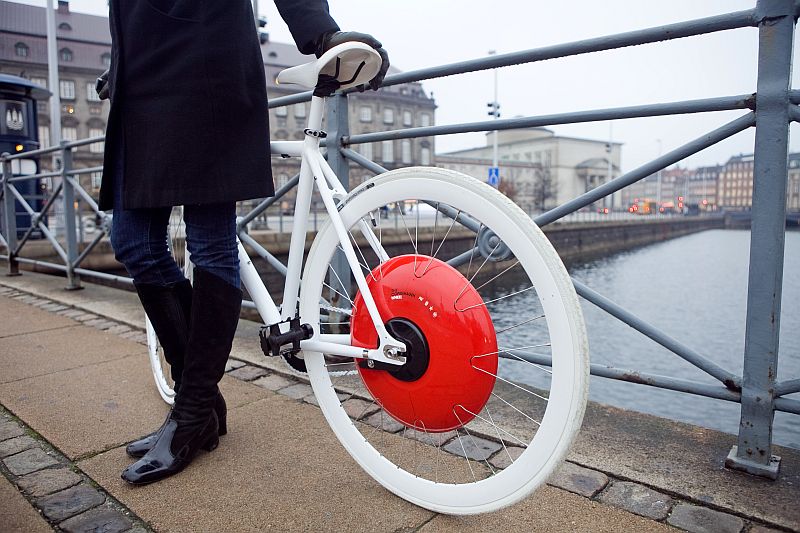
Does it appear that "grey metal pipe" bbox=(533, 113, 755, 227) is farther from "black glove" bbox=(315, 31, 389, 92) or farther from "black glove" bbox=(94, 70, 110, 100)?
"black glove" bbox=(94, 70, 110, 100)

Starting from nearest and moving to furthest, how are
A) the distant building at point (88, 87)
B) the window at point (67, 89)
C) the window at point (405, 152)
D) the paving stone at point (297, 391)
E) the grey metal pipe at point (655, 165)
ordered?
the grey metal pipe at point (655, 165) → the paving stone at point (297, 391) → the distant building at point (88, 87) → the window at point (67, 89) → the window at point (405, 152)

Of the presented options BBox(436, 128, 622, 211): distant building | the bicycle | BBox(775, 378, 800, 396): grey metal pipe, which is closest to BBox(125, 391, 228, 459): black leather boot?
the bicycle

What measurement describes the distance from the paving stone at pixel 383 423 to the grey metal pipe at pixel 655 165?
797 millimetres

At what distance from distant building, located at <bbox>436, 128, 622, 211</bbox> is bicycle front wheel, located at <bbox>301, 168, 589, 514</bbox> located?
59920 millimetres

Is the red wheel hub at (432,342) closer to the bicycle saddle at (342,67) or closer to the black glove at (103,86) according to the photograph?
the bicycle saddle at (342,67)

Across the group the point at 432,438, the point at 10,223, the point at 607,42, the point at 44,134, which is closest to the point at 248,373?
the point at 432,438

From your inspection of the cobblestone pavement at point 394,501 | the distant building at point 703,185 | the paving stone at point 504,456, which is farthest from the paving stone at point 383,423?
the distant building at point 703,185

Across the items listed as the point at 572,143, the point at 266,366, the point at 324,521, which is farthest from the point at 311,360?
the point at 572,143

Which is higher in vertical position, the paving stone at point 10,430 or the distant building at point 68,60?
the distant building at point 68,60

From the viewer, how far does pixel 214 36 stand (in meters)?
1.40

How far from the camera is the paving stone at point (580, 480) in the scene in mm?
1430

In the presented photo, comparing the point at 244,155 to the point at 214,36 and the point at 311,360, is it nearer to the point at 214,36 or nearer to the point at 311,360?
the point at 214,36

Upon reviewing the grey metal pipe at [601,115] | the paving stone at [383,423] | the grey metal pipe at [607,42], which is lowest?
the paving stone at [383,423]

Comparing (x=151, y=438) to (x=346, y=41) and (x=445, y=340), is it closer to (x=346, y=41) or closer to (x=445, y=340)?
(x=445, y=340)
